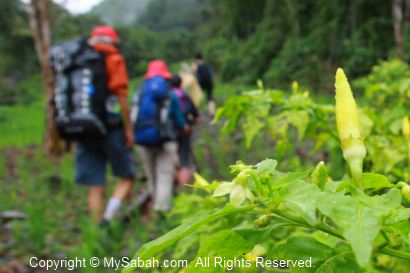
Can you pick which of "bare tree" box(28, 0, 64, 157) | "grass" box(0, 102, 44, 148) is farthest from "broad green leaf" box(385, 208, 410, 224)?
"grass" box(0, 102, 44, 148)

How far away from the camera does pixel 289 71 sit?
1571 centimetres

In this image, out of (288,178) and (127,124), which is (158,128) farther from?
(288,178)

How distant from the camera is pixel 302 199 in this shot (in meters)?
0.58

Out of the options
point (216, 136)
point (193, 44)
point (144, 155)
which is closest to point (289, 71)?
point (216, 136)

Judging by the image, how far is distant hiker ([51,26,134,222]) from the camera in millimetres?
3455

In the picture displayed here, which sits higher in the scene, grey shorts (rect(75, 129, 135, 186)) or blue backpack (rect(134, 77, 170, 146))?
blue backpack (rect(134, 77, 170, 146))

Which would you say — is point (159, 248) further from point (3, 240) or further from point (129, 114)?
point (3, 240)

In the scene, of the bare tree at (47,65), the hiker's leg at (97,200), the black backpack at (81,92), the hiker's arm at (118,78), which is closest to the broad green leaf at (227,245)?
the black backpack at (81,92)

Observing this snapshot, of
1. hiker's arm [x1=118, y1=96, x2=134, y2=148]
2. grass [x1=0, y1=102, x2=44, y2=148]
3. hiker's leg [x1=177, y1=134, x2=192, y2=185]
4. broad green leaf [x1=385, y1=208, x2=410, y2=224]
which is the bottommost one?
grass [x1=0, y1=102, x2=44, y2=148]

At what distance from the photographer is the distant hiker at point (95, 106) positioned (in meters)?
3.46

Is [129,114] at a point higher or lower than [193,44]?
lower

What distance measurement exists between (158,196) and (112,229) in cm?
57

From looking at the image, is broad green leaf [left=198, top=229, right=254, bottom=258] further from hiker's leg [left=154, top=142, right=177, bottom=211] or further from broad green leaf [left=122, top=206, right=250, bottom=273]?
hiker's leg [left=154, top=142, right=177, bottom=211]

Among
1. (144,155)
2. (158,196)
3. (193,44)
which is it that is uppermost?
(193,44)
